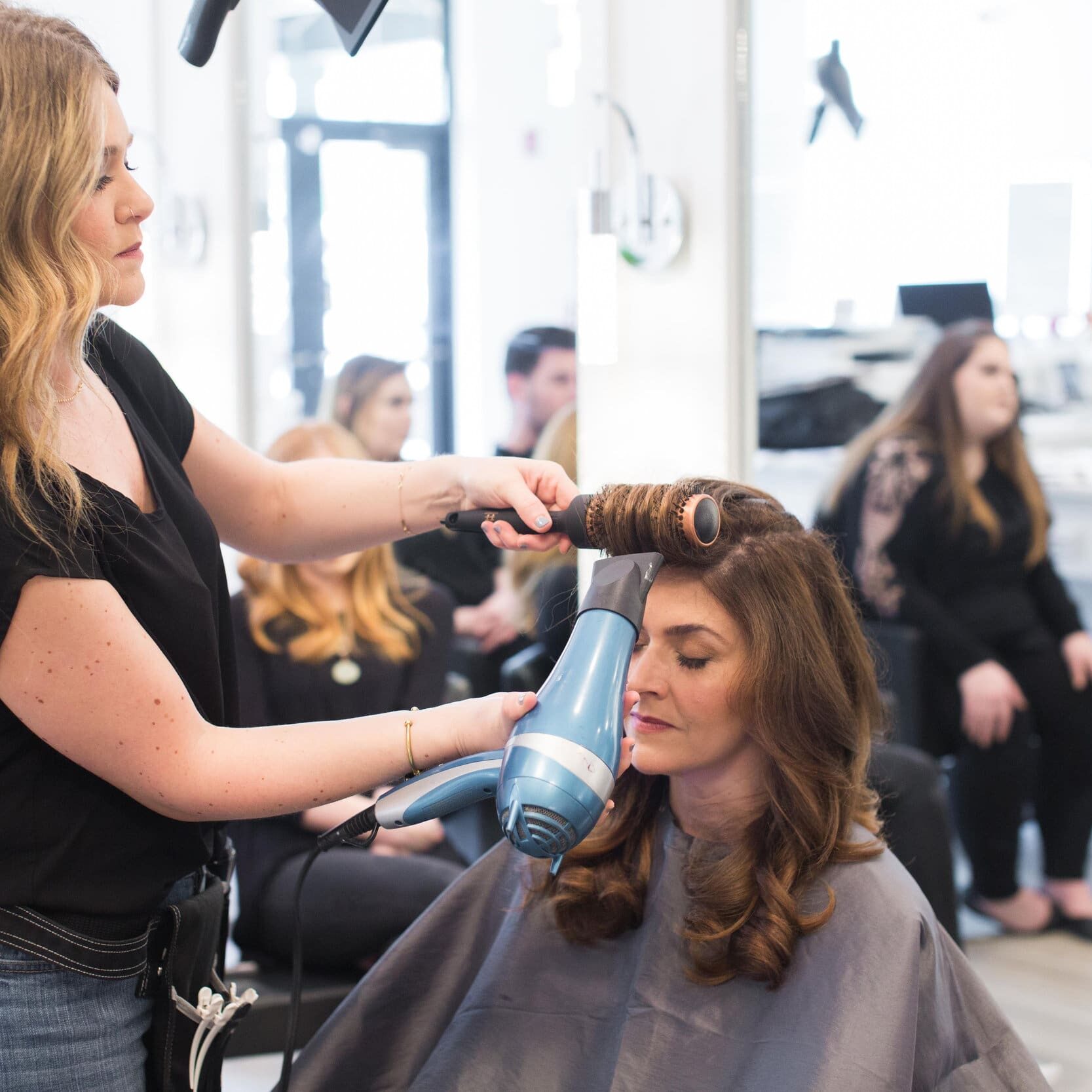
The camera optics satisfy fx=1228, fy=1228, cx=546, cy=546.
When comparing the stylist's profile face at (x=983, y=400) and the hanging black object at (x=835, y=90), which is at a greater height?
the hanging black object at (x=835, y=90)

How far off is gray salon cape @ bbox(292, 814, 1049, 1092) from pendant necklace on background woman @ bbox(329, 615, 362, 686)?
1165 millimetres

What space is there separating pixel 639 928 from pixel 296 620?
1461mm

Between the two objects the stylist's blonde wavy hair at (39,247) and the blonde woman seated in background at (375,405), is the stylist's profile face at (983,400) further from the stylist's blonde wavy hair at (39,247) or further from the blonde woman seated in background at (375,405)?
the stylist's blonde wavy hair at (39,247)

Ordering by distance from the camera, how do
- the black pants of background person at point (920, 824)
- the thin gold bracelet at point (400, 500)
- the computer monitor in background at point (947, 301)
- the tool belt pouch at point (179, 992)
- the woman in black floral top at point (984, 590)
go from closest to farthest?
the tool belt pouch at point (179, 992)
the thin gold bracelet at point (400, 500)
the black pants of background person at point (920, 824)
the computer monitor in background at point (947, 301)
the woman in black floral top at point (984, 590)

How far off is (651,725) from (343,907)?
1.17 m

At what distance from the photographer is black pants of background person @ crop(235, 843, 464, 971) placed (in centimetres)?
233

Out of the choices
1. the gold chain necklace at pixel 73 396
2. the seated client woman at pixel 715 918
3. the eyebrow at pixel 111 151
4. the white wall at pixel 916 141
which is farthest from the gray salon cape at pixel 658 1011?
the white wall at pixel 916 141

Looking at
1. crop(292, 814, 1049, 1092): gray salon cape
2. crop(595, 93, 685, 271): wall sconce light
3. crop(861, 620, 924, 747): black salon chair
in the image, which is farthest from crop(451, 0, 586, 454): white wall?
crop(292, 814, 1049, 1092): gray salon cape

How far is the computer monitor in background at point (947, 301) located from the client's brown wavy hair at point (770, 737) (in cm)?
134

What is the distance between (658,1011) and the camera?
1.39 meters

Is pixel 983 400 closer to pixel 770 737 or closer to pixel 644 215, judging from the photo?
pixel 644 215

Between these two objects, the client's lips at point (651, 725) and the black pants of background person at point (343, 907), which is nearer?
the client's lips at point (651, 725)

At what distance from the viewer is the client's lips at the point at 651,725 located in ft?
4.67

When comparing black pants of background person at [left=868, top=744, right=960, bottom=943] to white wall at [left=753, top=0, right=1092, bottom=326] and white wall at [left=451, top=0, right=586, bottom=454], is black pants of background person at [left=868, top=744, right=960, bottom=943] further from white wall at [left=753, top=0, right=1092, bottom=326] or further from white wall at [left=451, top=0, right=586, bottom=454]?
white wall at [left=451, top=0, right=586, bottom=454]
